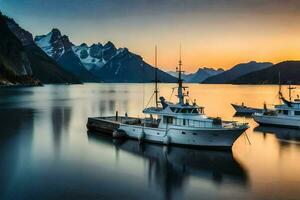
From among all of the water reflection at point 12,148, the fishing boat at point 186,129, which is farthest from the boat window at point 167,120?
the water reflection at point 12,148

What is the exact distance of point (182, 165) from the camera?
4078 centimetres

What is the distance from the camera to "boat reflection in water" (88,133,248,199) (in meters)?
35.2

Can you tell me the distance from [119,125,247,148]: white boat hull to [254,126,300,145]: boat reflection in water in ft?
45.2

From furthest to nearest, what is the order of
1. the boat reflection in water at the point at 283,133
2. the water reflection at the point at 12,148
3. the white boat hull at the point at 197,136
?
1. the boat reflection in water at the point at 283,133
2. the white boat hull at the point at 197,136
3. the water reflection at the point at 12,148

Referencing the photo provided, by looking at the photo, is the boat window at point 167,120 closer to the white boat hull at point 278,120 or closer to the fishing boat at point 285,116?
the fishing boat at point 285,116

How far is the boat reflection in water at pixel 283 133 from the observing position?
5713cm

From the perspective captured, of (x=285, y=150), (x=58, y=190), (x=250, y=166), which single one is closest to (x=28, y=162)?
(x=58, y=190)

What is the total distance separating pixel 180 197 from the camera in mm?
30656

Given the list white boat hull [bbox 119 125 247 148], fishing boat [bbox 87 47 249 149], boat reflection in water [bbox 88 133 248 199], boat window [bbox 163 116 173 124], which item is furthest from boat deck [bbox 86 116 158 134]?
boat reflection in water [bbox 88 133 248 199]

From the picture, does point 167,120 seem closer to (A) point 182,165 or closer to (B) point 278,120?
(A) point 182,165

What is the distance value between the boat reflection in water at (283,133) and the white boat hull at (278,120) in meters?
1.12

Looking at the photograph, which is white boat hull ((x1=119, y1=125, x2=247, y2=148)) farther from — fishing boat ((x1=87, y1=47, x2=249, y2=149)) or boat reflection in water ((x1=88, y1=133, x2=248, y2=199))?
boat reflection in water ((x1=88, y1=133, x2=248, y2=199))

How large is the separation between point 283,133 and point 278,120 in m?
6.67

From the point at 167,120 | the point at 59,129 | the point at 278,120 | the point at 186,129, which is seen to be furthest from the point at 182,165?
the point at 278,120
